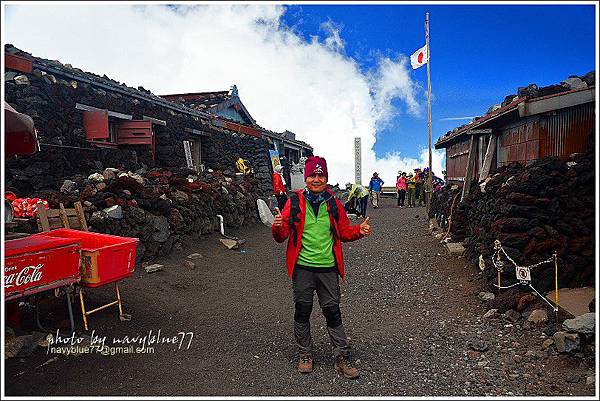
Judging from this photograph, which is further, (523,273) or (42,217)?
(42,217)

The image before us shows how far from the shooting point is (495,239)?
21.2 ft

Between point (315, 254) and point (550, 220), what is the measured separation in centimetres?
399

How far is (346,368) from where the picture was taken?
12.8 ft

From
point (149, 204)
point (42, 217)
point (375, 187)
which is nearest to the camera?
point (42, 217)

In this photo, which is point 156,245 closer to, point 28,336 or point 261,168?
point 28,336

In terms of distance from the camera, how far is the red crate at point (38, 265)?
3.66 meters

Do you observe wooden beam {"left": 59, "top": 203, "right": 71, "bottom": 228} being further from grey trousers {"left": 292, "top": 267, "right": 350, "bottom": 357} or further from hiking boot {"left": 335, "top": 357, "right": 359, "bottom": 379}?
hiking boot {"left": 335, "top": 357, "right": 359, "bottom": 379}

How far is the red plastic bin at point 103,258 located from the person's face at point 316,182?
7.40 feet

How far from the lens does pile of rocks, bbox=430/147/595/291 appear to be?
18.9 ft

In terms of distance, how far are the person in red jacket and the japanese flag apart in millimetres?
14533

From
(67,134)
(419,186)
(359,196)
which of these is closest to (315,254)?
(67,134)

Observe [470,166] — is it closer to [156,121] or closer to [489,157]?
[489,157]

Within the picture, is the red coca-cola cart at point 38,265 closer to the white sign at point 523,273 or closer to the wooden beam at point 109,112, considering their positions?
the white sign at point 523,273

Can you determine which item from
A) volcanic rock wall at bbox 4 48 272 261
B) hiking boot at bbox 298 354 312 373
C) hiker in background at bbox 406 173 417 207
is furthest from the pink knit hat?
hiker in background at bbox 406 173 417 207
